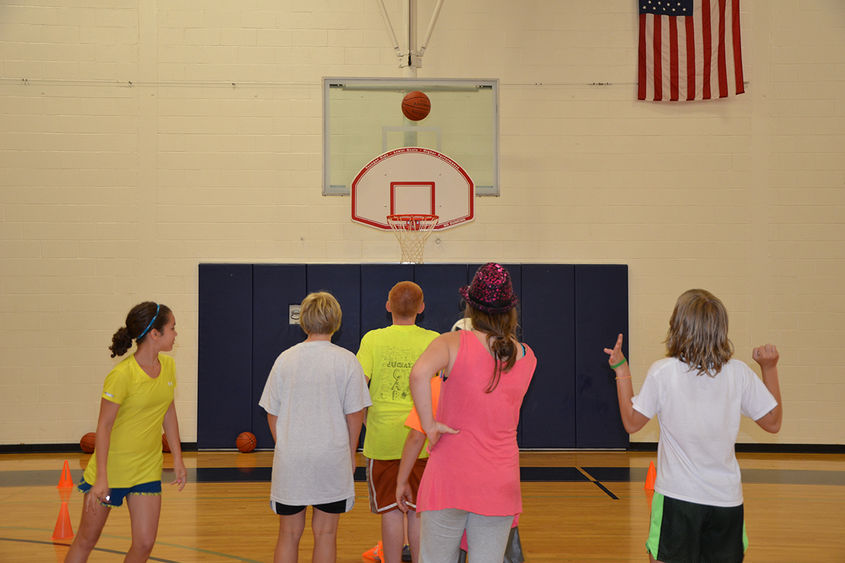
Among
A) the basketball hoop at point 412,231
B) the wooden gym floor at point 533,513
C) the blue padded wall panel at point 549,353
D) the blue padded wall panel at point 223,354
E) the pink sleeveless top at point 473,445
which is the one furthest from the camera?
the blue padded wall panel at point 549,353

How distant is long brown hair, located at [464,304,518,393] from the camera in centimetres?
275

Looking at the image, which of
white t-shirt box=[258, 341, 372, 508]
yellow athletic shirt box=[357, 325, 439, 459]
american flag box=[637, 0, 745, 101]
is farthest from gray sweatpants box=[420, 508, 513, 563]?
american flag box=[637, 0, 745, 101]

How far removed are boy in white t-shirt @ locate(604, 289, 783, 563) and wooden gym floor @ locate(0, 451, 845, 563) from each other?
2209 millimetres

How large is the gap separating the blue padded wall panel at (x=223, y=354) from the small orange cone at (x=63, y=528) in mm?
3460

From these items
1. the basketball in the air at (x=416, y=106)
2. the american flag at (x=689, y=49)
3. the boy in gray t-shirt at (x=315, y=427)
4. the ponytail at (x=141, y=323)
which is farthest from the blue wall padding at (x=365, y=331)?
the boy in gray t-shirt at (x=315, y=427)

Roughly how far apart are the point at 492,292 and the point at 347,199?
21.5 feet

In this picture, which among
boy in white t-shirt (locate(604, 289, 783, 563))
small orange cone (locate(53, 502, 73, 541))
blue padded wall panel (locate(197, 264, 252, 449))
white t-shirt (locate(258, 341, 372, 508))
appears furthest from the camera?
blue padded wall panel (locate(197, 264, 252, 449))

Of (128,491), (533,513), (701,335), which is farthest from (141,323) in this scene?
(533,513)

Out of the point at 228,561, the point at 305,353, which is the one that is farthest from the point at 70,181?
the point at 305,353

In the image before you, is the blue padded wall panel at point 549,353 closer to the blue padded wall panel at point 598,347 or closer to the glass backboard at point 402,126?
the blue padded wall panel at point 598,347

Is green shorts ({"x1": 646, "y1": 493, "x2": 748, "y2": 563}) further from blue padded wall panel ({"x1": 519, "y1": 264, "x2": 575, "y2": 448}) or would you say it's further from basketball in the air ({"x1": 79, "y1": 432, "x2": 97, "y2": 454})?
basketball in the air ({"x1": 79, "y1": 432, "x2": 97, "y2": 454})

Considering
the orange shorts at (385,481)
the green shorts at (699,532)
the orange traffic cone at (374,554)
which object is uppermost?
the green shorts at (699,532)

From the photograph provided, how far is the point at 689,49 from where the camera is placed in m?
9.27

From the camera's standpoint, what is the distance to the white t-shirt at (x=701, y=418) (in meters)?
2.82
